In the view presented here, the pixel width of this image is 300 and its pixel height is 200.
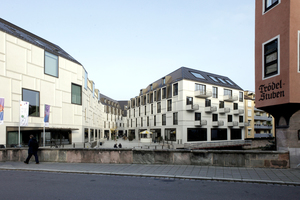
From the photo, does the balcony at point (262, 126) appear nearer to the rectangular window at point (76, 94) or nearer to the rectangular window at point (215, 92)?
the rectangular window at point (215, 92)

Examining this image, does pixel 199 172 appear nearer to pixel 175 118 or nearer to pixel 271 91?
pixel 271 91

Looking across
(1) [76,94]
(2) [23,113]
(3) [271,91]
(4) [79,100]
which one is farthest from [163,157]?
(4) [79,100]

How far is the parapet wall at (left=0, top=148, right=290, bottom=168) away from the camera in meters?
10.0

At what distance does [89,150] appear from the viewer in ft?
40.9

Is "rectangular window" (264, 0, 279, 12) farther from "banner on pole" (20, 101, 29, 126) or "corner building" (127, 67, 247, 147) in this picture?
"corner building" (127, 67, 247, 147)

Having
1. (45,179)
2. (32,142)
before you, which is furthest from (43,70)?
(45,179)

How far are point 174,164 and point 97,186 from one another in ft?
15.9

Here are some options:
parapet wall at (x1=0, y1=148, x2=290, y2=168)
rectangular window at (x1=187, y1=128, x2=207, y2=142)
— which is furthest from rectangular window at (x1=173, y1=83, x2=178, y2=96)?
parapet wall at (x1=0, y1=148, x2=290, y2=168)

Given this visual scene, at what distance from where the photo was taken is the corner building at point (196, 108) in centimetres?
4199

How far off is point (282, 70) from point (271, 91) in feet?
3.72

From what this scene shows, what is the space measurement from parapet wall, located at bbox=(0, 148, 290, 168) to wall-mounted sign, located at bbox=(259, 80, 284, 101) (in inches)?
105

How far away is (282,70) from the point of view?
10070mm

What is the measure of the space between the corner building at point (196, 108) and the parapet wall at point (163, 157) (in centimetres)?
2989

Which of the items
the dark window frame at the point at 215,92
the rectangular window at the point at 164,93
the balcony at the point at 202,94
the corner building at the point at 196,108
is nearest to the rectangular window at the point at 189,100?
the corner building at the point at 196,108
